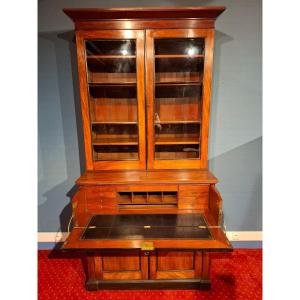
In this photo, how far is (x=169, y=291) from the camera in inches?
66.2

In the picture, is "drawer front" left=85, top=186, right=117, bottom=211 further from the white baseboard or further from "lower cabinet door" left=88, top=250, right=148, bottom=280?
the white baseboard

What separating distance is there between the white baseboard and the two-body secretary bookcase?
0.72 meters

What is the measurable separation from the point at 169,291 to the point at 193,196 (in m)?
0.81

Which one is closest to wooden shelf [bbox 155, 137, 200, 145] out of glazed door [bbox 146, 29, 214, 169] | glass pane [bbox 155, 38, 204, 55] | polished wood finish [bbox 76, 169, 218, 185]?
glazed door [bbox 146, 29, 214, 169]

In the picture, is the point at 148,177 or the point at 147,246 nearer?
the point at 147,246

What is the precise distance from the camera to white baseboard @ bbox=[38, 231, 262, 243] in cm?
220

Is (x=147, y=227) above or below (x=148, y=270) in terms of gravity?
above

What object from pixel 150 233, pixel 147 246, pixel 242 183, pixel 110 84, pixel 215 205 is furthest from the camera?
pixel 242 183

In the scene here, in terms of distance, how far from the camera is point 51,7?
1919 millimetres

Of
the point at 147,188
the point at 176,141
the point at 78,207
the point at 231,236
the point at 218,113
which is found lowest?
the point at 231,236

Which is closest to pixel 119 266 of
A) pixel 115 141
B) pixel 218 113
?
pixel 115 141

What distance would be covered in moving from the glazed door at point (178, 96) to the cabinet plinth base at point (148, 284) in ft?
3.07

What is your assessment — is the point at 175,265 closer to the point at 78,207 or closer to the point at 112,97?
the point at 78,207

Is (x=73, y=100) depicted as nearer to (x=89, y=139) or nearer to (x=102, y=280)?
(x=89, y=139)
